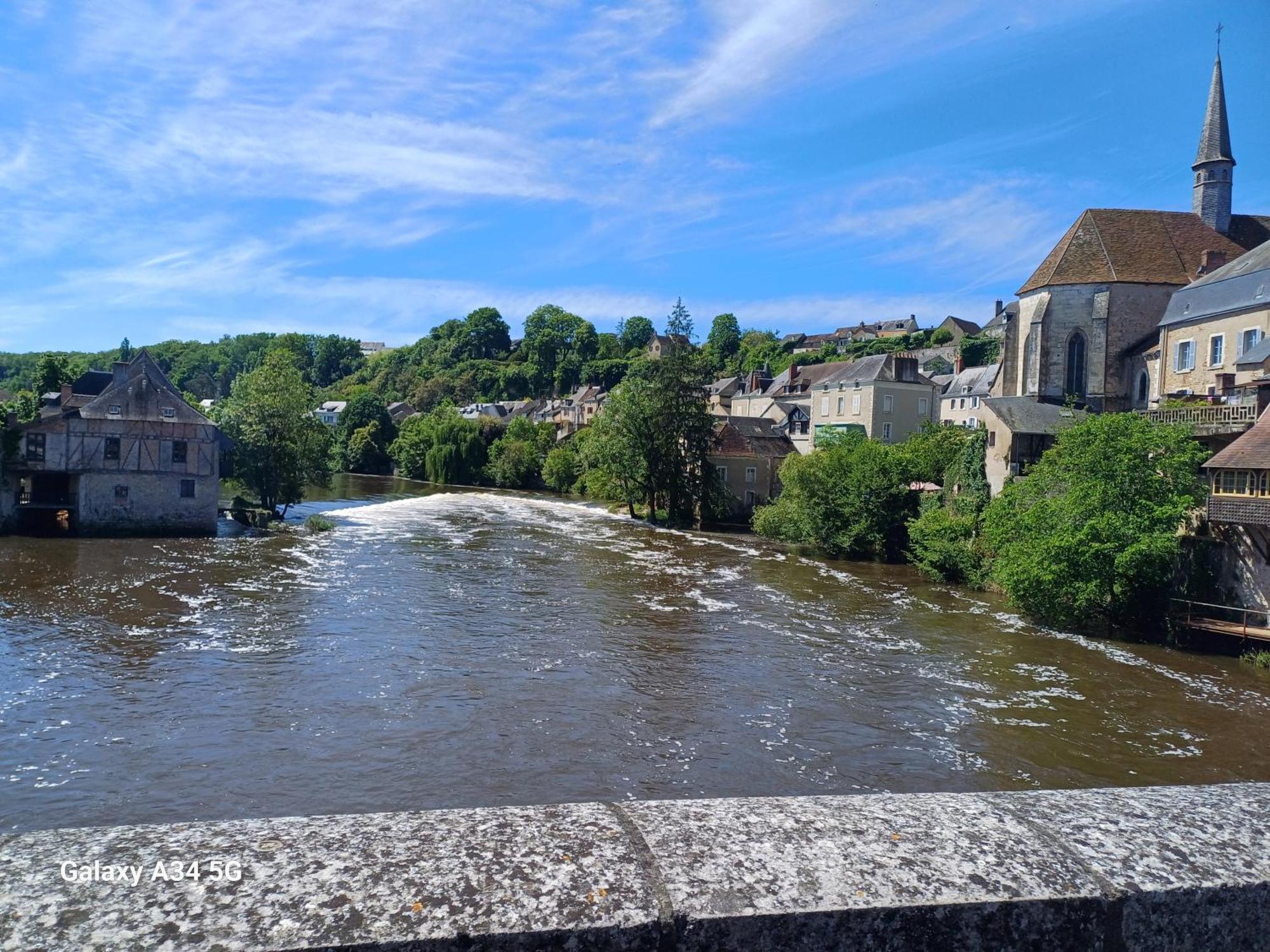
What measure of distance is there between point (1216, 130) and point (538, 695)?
4798cm

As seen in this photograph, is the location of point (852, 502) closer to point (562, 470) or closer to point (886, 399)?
point (886, 399)

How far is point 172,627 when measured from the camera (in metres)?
19.2

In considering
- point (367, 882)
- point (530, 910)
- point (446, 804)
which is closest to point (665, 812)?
point (530, 910)

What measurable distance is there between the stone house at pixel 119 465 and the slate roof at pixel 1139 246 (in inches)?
1681

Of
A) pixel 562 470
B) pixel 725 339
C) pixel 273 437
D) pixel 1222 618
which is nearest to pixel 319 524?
pixel 273 437

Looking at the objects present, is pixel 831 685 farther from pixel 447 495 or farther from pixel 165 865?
pixel 447 495

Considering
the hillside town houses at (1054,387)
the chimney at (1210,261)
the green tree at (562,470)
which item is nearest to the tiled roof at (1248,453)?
the hillside town houses at (1054,387)

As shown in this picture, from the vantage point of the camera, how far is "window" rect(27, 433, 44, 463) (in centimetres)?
3500

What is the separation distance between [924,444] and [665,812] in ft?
134

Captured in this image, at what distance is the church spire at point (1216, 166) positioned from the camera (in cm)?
4262

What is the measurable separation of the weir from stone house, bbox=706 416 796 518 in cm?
4721

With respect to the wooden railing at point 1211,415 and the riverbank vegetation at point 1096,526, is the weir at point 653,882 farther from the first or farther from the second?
the wooden railing at point 1211,415

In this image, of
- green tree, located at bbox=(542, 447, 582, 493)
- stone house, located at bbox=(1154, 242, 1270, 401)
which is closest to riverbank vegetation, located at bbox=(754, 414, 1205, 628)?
stone house, located at bbox=(1154, 242, 1270, 401)

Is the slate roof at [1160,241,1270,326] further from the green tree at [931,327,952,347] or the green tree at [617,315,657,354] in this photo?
the green tree at [617,315,657,354]
